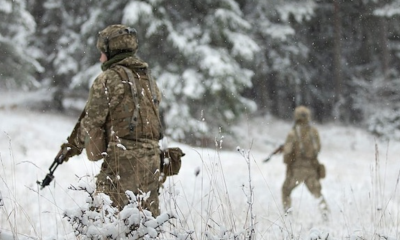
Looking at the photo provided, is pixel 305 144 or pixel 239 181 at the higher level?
pixel 305 144

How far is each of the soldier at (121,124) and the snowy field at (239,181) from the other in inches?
7.4

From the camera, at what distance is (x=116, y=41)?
143 inches

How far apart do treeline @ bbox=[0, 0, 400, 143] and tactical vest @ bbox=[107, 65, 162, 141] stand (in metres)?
6.92

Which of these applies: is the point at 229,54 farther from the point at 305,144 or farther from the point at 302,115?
the point at 305,144

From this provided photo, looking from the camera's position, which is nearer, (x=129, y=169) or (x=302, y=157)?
(x=129, y=169)

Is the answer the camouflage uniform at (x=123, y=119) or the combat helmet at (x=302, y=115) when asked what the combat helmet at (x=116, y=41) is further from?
the combat helmet at (x=302, y=115)

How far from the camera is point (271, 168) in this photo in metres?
13.0

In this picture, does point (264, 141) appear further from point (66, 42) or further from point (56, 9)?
point (56, 9)

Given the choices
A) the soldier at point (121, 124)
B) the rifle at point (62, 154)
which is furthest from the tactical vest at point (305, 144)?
the rifle at point (62, 154)

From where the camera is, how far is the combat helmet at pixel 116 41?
11.9 feet

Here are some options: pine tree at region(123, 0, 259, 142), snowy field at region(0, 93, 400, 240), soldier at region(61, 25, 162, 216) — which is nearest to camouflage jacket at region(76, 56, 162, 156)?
soldier at region(61, 25, 162, 216)

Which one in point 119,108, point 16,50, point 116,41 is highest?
point 16,50

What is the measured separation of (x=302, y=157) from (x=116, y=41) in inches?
169

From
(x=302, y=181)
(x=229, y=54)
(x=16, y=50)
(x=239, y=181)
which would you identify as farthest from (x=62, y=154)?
(x=16, y=50)
